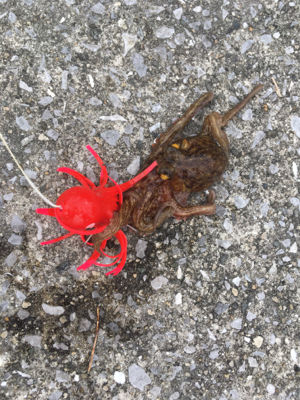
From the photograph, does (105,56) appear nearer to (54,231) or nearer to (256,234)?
(54,231)

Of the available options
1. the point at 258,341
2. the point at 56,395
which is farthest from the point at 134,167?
the point at 56,395

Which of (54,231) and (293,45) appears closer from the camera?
(54,231)

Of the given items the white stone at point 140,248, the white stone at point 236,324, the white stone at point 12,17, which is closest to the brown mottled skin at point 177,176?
the white stone at point 140,248

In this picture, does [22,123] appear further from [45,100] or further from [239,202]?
[239,202]

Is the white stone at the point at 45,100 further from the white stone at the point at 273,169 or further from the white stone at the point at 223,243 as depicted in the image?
the white stone at the point at 273,169

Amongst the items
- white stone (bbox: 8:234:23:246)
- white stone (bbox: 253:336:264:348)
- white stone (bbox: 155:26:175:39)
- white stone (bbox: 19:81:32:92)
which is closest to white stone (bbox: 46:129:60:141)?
white stone (bbox: 19:81:32:92)

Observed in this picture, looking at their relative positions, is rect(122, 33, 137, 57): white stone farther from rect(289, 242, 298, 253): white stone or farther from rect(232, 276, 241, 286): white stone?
rect(289, 242, 298, 253): white stone

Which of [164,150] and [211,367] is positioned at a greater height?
[164,150]

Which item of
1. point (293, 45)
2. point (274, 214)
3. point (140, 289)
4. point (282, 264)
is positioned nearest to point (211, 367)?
point (140, 289)
